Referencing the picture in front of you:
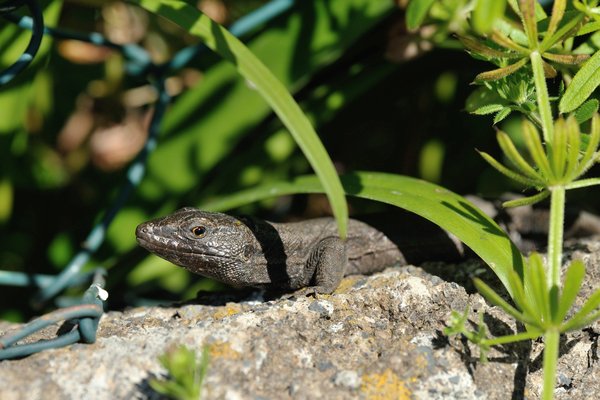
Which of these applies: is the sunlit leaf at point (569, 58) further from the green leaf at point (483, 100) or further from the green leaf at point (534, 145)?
the green leaf at point (534, 145)

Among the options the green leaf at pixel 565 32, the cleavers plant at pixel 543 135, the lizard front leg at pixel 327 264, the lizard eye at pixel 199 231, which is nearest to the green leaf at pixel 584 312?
the cleavers plant at pixel 543 135

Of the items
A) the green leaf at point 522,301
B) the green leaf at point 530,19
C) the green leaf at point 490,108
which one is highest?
the green leaf at point 530,19

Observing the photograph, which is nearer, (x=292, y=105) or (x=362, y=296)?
(x=292, y=105)

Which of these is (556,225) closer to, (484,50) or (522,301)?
(522,301)

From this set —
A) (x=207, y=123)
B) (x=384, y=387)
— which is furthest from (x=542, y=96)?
(x=207, y=123)

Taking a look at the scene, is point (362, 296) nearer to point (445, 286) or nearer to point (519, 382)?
point (445, 286)

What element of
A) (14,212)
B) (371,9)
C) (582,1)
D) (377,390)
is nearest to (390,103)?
(371,9)

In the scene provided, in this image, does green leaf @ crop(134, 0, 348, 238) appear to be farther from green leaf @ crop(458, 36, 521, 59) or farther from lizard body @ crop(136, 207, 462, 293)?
lizard body @ crop(136, 207, 462, 293)
